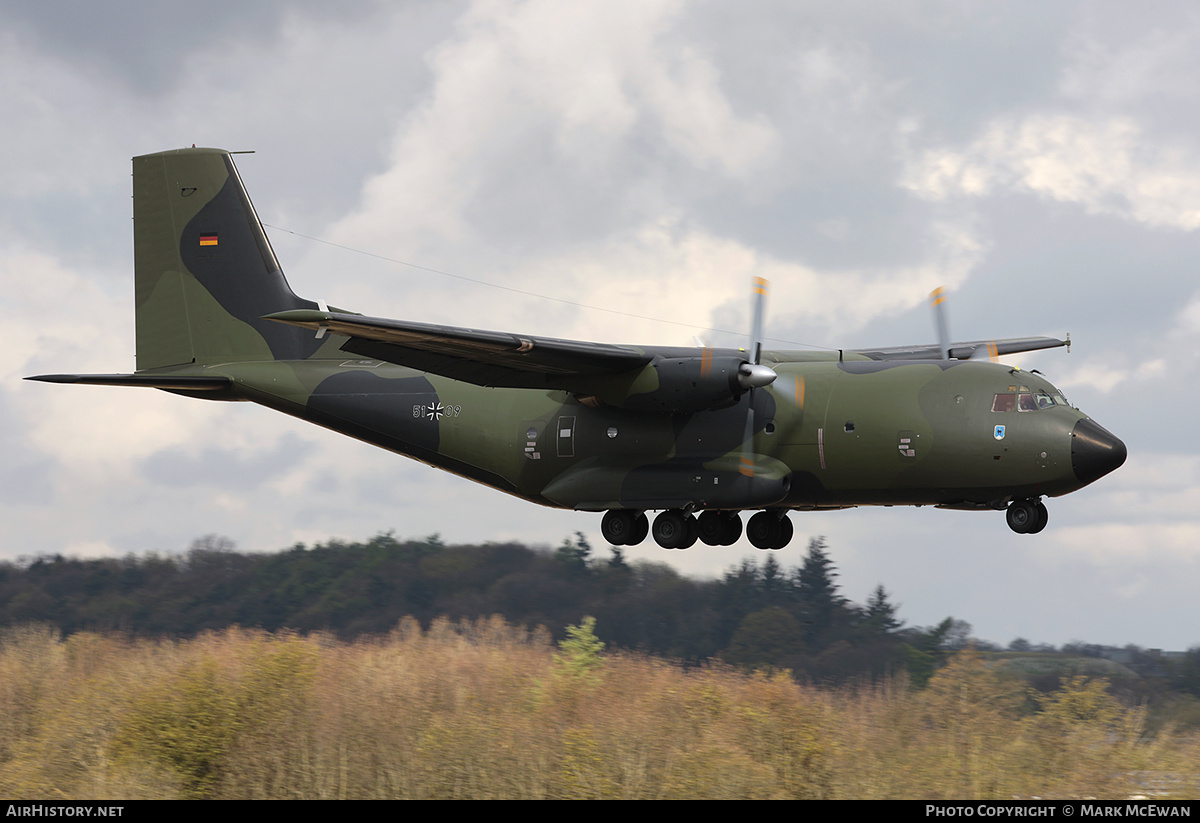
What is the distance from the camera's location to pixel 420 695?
70.0 feet

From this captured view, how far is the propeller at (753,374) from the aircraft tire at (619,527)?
→ 7.83ft

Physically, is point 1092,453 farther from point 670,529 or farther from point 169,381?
point 169,381

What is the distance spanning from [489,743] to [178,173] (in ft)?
47.8

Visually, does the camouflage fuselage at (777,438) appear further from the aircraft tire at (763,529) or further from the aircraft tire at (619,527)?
the aircraft tire at (763,529)

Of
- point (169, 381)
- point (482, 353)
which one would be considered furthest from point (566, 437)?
point (169, 381)

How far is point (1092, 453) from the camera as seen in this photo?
17969mm

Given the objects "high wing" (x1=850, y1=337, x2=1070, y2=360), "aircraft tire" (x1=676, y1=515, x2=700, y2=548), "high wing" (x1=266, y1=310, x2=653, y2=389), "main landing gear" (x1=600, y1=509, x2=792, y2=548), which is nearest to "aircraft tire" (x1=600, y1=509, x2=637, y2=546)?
"main landing gear" (x1=600, y1=509, x2=792, y2=548)

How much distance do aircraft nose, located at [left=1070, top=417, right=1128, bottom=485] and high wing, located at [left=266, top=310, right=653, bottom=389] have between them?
6.93 meters

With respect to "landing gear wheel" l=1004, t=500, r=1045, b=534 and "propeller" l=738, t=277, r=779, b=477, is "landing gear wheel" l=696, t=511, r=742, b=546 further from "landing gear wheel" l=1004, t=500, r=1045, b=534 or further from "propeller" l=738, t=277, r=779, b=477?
"landing gear wheel" l=1004, t=500, r=1045, b=534

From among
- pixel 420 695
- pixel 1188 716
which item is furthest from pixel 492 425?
pixel 1188 716

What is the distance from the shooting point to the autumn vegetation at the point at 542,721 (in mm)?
19016

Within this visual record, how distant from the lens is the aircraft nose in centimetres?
1797

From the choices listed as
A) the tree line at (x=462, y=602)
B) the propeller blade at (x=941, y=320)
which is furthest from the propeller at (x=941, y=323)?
the tree line at (x=462, y=602)

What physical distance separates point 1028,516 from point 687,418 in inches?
230
